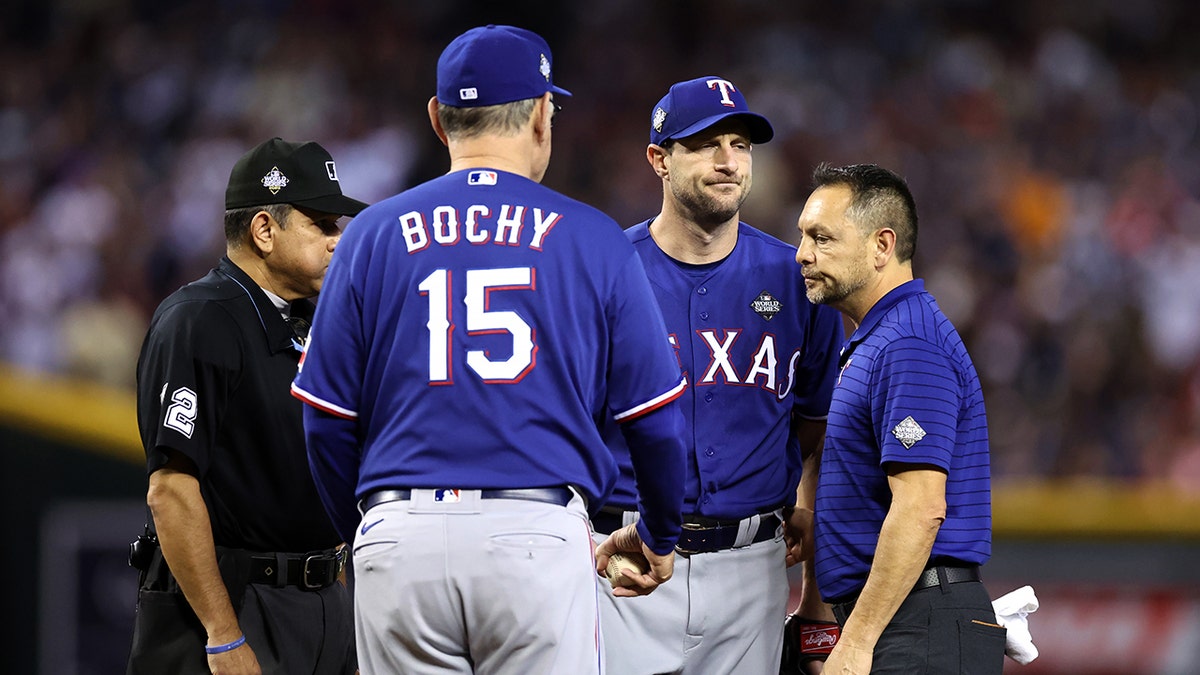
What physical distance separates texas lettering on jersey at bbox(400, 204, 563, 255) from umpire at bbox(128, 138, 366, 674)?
0.85 m

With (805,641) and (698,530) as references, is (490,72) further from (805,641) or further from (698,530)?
(805,641)

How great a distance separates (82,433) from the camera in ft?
22.9

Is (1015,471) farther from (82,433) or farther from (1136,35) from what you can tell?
(1136,35)

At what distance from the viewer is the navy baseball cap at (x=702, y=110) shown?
4.07 metres

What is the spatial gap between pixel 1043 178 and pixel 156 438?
10.1m

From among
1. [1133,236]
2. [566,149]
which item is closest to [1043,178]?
[1133,236]

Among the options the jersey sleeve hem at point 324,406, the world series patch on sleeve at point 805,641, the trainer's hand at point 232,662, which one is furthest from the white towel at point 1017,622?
the trainer's hand at point 232,662

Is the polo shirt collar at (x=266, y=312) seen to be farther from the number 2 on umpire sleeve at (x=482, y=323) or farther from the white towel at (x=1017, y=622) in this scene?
the white towel at (x=1017, y=622)

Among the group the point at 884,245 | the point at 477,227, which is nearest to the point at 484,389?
the point at 477,227

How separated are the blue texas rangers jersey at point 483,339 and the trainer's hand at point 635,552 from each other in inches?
13.4

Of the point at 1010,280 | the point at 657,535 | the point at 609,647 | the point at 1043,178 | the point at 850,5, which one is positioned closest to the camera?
the point at 657,535

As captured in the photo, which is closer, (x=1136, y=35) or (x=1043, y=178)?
(x=1043, y=178)

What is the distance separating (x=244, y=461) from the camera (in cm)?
374

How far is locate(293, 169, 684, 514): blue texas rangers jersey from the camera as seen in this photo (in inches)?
119
